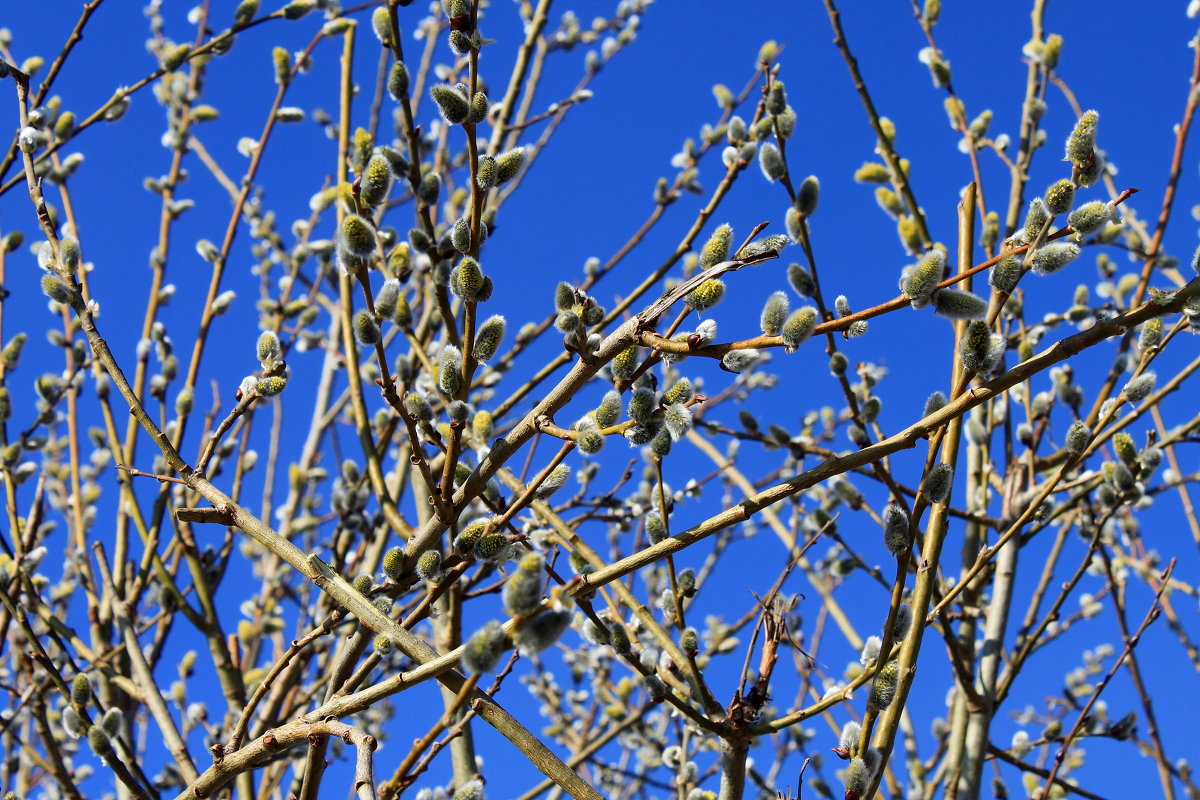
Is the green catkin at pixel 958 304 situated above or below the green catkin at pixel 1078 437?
below

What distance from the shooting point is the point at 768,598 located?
6.03ft

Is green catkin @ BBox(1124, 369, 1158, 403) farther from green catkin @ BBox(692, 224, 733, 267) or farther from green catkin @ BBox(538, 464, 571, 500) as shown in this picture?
green catkin @ BBox(538, 464, 571, 500)

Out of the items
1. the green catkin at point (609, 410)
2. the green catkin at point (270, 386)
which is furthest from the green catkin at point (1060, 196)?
the green catkin at point (270, 386)

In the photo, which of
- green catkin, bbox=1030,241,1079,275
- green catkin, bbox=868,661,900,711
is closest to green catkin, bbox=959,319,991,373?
green catkin, bbox=1030,241,1079,275

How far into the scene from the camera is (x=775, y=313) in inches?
57.2

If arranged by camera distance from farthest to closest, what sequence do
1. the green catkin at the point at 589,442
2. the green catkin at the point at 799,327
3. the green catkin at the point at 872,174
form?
the green catkin at the point at 872,174 < the green catkin at the point at 589,442 < the green catkin at the point at 799,327

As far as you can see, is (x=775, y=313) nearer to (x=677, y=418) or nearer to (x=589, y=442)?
(x=677, y=418)

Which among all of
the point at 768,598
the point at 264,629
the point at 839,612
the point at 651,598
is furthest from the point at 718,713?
the point at 651,598

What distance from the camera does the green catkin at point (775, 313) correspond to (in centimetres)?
145

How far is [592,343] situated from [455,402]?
9.6 inches

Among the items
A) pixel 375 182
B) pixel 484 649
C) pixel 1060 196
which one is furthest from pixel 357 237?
pixel 1060 196

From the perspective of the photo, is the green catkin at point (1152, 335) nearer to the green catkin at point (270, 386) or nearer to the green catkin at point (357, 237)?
the green catkin at point (357, 237)

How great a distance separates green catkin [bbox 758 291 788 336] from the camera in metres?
1.45

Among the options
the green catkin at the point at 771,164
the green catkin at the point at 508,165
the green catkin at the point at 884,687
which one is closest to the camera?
the green catkin at the point at 884,687
